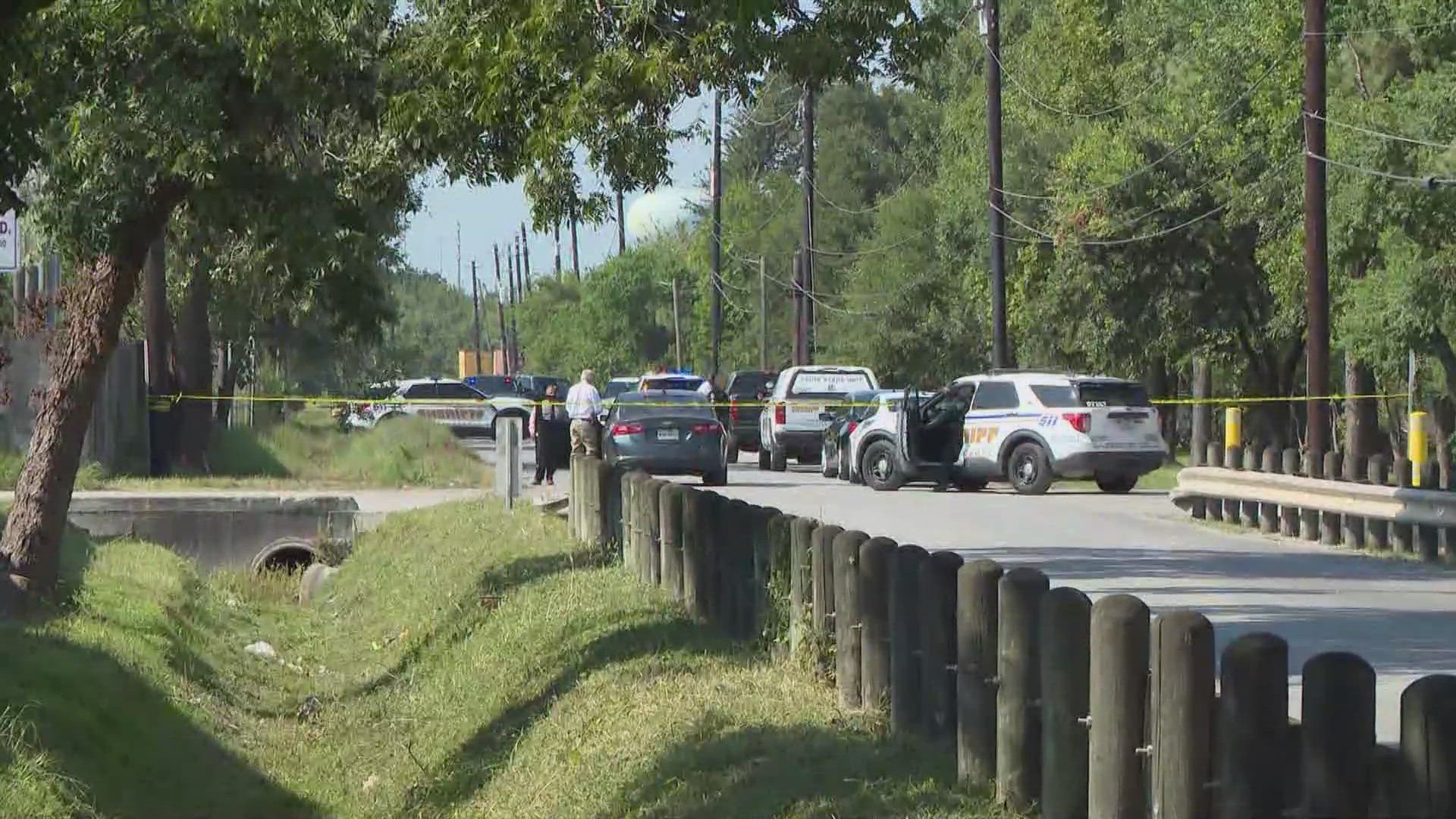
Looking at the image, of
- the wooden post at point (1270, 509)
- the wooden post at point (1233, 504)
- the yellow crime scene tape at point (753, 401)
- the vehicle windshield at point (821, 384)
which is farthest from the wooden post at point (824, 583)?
the vehicle windshield at point (821, 384)

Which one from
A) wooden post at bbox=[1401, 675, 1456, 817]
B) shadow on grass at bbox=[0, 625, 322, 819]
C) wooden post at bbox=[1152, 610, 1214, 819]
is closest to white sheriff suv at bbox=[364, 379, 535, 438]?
shadow on grass at bbox=[0, 625, 322, 819]

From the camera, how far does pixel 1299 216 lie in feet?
135

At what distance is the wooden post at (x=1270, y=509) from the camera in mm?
22430

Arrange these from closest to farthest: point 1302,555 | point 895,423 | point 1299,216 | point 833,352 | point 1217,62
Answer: point 1302,555 < point 895,423 < point 1299,216 < point 1217,62 < point 833,352

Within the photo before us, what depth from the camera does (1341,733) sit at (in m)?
5.67

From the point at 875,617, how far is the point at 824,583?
959mm

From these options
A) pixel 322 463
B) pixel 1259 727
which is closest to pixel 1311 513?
pixel 1259 727

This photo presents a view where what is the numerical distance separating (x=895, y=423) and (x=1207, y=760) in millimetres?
24675

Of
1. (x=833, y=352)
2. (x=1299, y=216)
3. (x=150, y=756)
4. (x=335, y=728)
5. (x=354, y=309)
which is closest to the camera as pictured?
(x=150, y=756)

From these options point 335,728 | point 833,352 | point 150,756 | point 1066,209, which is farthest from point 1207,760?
→ point 833,352

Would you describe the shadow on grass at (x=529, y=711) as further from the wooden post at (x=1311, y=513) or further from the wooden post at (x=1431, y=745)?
the wooden post at (x=1311, y=513)

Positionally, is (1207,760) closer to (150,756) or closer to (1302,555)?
(150,756)

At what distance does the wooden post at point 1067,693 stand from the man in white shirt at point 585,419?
2278 centimetres

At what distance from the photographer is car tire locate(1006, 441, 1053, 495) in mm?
29797
